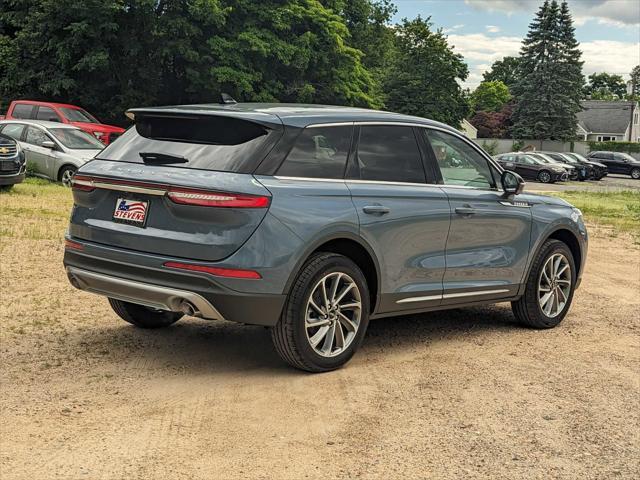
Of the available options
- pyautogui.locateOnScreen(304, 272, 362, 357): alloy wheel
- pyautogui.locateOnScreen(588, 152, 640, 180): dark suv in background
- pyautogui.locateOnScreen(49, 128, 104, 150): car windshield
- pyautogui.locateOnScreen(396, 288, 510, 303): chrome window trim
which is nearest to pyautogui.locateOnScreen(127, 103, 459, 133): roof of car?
pyautogui.locateOnScreen(304, 272, 362, 357): alloy wheel

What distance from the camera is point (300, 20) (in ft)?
124

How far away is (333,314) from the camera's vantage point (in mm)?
5688

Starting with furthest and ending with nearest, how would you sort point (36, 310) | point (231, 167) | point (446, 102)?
point (446, 102), point (36, 310), point (231, 167)

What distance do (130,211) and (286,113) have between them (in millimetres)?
1210

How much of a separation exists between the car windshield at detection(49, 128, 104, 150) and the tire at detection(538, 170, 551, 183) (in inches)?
1064

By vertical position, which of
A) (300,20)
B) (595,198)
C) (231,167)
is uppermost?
(300,20)

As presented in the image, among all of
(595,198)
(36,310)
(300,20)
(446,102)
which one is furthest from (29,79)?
(446,102)

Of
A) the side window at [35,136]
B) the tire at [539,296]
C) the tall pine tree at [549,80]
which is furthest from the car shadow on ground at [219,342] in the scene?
the tall pine tree at [549,80]

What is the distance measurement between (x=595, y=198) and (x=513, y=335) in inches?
938

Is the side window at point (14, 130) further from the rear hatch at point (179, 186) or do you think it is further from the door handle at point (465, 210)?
the door handle at point (465, 210)

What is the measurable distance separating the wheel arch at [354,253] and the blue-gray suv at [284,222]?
0.04ft

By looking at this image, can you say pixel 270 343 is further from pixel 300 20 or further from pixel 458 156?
pixel 300 20

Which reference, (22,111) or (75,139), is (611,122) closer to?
(22,111)

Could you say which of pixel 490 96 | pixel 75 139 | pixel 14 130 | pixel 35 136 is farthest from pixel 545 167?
pixel 490 96
